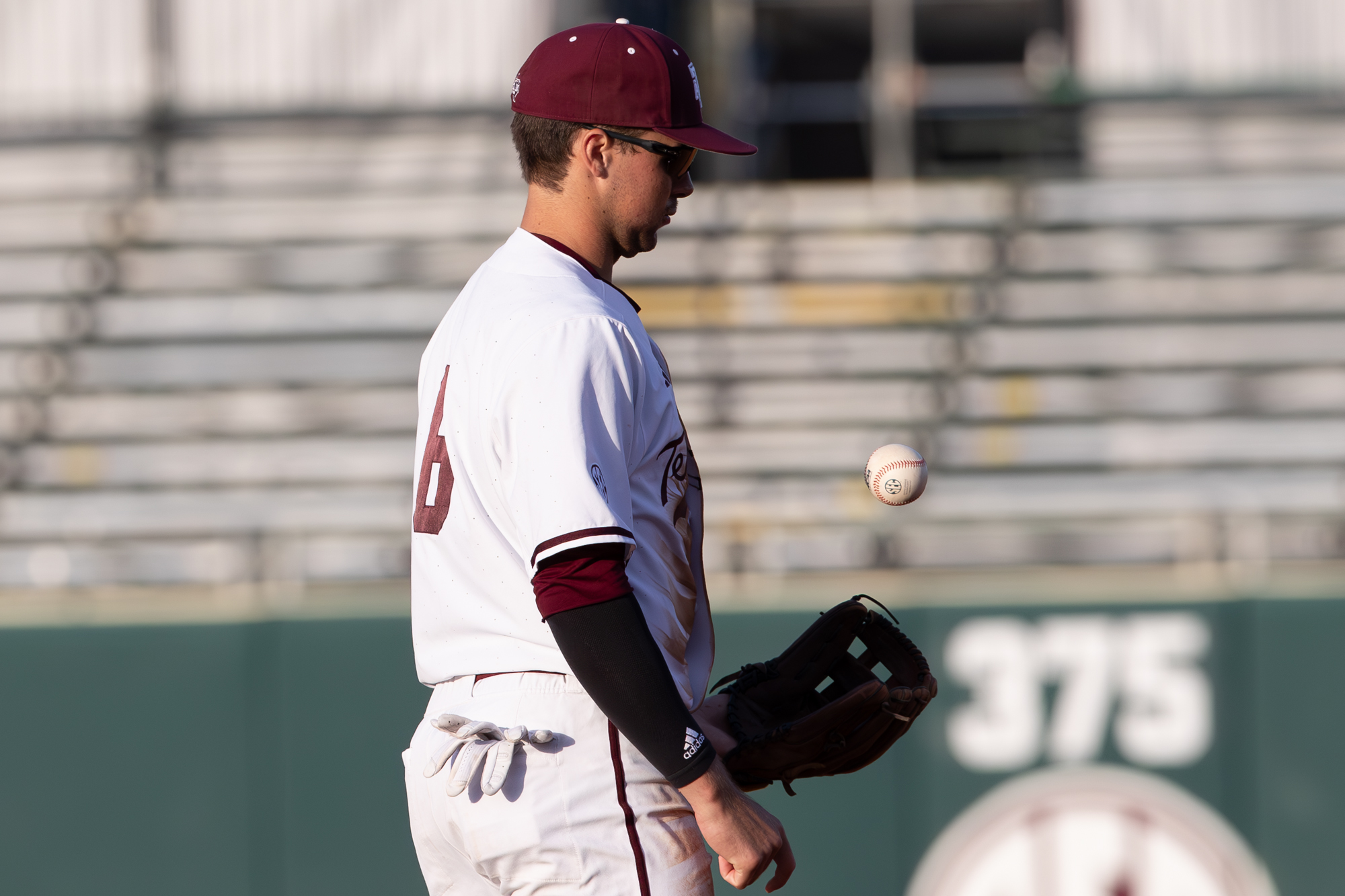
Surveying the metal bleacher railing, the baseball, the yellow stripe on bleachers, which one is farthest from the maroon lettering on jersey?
the yellow stripe on bleachers

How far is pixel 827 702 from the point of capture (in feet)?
6.30

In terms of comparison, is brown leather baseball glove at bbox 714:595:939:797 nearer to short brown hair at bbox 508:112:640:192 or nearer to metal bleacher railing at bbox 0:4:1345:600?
short brown hair at bbox 508:112:640:192

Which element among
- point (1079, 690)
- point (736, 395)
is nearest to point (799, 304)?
point (736, 395)

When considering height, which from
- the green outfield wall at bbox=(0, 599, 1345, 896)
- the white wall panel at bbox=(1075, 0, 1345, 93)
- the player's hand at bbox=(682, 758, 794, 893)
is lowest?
the green outfield wall at bbox=(0, 599, 1345, 896)

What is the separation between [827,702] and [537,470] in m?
0.64

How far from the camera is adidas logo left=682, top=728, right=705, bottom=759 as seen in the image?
149 cm

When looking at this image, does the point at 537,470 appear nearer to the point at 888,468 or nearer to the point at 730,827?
the point at 730,827

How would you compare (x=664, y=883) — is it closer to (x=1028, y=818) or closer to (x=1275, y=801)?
(x=1028, y=818)

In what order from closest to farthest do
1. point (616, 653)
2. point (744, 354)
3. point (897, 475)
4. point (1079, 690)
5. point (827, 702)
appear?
point (616, 653) < point (827, 702) < point (897, 475) < point (1079, 690) < point (744, 354)

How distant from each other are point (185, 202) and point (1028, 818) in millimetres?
4300

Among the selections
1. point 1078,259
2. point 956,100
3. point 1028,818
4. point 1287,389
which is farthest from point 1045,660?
point 956,100

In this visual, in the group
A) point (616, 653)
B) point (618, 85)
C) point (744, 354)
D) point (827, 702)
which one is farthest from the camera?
point (744, 354)

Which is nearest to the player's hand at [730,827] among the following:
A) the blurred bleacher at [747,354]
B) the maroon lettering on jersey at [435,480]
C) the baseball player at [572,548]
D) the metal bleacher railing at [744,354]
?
the baseball player at [572,548]

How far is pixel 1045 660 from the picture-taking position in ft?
13.7
